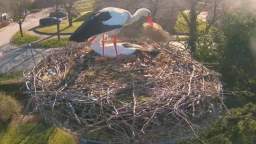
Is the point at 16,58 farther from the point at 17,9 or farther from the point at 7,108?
the point at 7,108

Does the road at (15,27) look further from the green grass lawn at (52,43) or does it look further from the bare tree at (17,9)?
the green grass lawn at (52,43)

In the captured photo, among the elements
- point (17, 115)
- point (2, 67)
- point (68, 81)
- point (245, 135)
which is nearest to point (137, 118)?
point (68, 81)

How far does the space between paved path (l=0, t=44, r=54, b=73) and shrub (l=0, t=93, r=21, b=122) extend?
3430mm

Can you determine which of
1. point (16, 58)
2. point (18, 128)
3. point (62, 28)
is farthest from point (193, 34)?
point (62, 28)

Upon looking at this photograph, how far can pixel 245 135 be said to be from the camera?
10.2 m

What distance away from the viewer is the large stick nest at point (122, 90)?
6770mm

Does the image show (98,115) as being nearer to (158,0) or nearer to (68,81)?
(68,81)

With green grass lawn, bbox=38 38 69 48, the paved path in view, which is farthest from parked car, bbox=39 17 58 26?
green grass lawn, bbox=38 38 69 48

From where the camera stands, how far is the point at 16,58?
71.3 ft

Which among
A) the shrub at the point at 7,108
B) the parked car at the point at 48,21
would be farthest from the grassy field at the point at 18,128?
the parked car at the point at 48,21

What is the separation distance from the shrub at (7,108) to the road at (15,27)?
36.1ft

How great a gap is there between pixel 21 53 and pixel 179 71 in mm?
15386

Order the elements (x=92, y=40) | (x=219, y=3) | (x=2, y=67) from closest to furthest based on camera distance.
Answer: (x=92, y=40) → (x=219, y=3) → (x=2, y=67)

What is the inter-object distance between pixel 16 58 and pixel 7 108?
757cm
